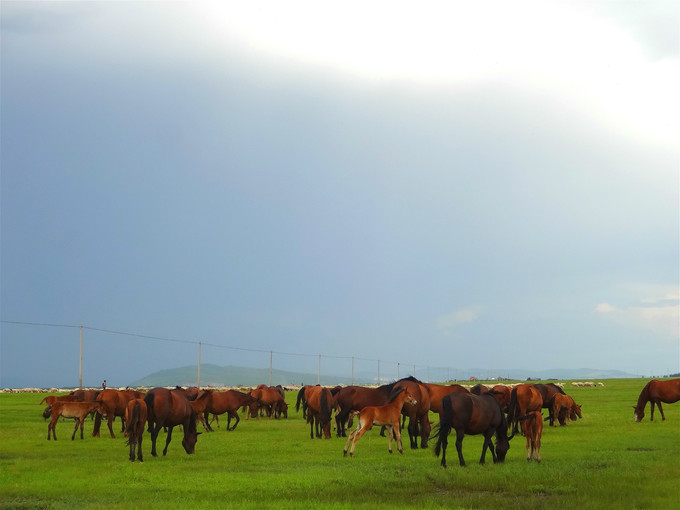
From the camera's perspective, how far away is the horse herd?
21.4 meters

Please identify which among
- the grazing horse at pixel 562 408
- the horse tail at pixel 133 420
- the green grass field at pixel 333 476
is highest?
the horse tail at pixel 133 420

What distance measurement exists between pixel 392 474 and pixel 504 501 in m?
4.27

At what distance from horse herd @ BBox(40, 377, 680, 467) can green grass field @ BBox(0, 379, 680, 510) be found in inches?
31.1

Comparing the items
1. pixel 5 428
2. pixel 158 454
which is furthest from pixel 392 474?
pixel 5 428

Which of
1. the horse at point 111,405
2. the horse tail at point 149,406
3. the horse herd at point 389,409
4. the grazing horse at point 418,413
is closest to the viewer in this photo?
the horse herd at point 389,409

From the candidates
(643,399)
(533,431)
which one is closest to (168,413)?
(533,431)

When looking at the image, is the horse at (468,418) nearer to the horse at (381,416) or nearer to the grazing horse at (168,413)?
the horse at (381,416)

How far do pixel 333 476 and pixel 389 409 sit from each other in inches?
211

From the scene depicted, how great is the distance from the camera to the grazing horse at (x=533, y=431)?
21031 mm

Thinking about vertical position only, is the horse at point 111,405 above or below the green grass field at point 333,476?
above

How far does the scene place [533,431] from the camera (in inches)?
840

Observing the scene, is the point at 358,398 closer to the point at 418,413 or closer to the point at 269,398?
the point at 418,413

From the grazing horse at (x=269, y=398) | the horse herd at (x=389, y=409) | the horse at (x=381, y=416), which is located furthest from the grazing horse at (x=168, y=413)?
the grazing horse at (x=269, y=398)

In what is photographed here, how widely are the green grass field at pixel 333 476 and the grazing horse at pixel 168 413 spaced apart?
59 cm
